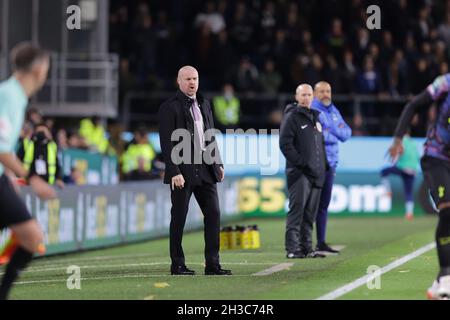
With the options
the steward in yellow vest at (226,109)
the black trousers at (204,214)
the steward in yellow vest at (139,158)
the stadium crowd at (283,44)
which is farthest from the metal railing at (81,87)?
the black trousers at (204,214)

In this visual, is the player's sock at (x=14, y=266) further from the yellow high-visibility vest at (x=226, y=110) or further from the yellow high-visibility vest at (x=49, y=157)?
the yellow high-visibility vest at (x=226, y=110)

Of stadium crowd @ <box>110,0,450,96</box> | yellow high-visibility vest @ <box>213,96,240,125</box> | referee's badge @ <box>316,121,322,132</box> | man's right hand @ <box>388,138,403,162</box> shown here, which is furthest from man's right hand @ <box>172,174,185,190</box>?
yellow high-visibility vest @ <box>213,96,240,125</box>

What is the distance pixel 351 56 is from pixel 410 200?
197 inches

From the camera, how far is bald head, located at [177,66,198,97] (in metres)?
13.9

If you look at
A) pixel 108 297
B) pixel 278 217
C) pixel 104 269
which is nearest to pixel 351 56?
pixel 278 217

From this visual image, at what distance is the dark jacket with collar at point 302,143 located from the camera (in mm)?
16797

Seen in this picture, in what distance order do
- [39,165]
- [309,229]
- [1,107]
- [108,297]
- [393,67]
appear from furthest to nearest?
[393,67]
[39,165]
[309,229]
[108,297]
[1,107]

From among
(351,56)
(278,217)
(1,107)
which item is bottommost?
(278,217)

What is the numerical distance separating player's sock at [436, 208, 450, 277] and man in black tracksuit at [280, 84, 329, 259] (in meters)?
5.36

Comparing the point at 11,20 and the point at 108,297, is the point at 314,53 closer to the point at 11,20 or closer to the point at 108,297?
the point at 11,20

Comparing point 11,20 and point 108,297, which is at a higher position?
point 11,20

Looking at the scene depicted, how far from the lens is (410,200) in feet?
97.5

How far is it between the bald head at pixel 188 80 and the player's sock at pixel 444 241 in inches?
140

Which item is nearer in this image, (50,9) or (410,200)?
(410,200)
